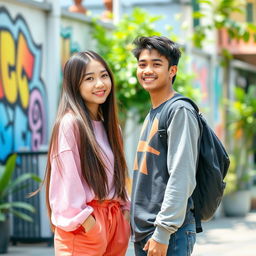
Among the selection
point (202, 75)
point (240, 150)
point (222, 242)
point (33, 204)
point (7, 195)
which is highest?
point (202, 75)

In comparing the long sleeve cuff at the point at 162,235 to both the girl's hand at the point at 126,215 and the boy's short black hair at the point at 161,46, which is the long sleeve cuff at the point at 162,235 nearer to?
the girl's hand at the point at 126,215

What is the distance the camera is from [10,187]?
8234mm

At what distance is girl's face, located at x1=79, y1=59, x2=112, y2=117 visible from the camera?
393 cm

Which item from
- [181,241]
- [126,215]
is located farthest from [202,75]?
[181,241]

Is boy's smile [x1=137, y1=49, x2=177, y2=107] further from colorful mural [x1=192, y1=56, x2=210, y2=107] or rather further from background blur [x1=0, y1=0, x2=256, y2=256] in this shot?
colorful mural [x1=192, y1=56, x2=210, y2=107]

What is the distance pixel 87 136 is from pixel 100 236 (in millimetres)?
520

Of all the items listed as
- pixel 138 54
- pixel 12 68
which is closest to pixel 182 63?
pixel 12 68

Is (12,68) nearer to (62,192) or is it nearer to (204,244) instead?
(204,244)

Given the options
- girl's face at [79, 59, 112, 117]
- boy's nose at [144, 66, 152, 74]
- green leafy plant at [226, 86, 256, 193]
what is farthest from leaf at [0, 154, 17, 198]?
green leafy plant at [226, 86, 256, 193]

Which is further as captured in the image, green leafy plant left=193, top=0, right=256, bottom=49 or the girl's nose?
green leafy plant left=193, top=0, right=256, bottom=49

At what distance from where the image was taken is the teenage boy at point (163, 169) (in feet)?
11.5

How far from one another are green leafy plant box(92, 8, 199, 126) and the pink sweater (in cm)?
561

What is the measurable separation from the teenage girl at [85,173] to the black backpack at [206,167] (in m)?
0.44

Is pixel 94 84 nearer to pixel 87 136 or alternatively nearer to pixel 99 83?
pixel 99 83
